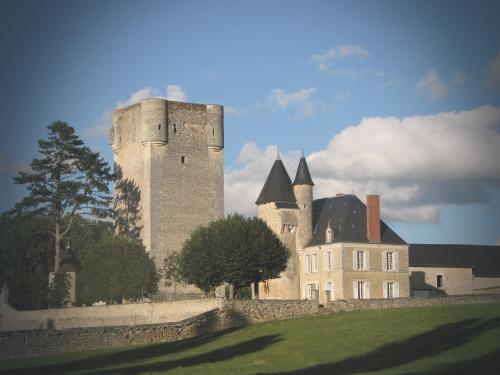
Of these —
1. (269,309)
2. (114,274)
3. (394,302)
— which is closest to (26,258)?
(114,274)

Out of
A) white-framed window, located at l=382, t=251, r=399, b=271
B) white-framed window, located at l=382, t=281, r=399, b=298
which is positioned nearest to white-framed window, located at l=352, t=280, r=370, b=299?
white-framed window, located at l=382, t=281, r=399, b=298

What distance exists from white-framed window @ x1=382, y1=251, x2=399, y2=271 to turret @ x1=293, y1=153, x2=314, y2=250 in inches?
182

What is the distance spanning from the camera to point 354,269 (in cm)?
6212

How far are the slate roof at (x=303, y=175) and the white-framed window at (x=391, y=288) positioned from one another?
737cm

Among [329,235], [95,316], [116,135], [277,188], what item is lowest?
[95,316]

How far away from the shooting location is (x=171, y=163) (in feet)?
230

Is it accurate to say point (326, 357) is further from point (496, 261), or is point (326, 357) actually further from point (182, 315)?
point (496, 261)

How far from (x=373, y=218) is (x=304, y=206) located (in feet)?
14.0

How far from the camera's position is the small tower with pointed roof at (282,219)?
6375 cm

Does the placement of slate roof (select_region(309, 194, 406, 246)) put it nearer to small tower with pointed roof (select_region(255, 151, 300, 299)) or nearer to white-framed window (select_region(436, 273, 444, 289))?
small tower with pointed roof (select_region(255, 151, 300, 299))

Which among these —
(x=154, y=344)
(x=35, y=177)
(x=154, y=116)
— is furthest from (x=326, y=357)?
(x=154, y=116)

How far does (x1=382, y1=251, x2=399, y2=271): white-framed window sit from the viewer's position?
63.2m

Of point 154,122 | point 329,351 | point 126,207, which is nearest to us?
point 329,351

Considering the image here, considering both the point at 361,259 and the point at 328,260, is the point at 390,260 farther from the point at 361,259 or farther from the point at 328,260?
the point at 328,260
